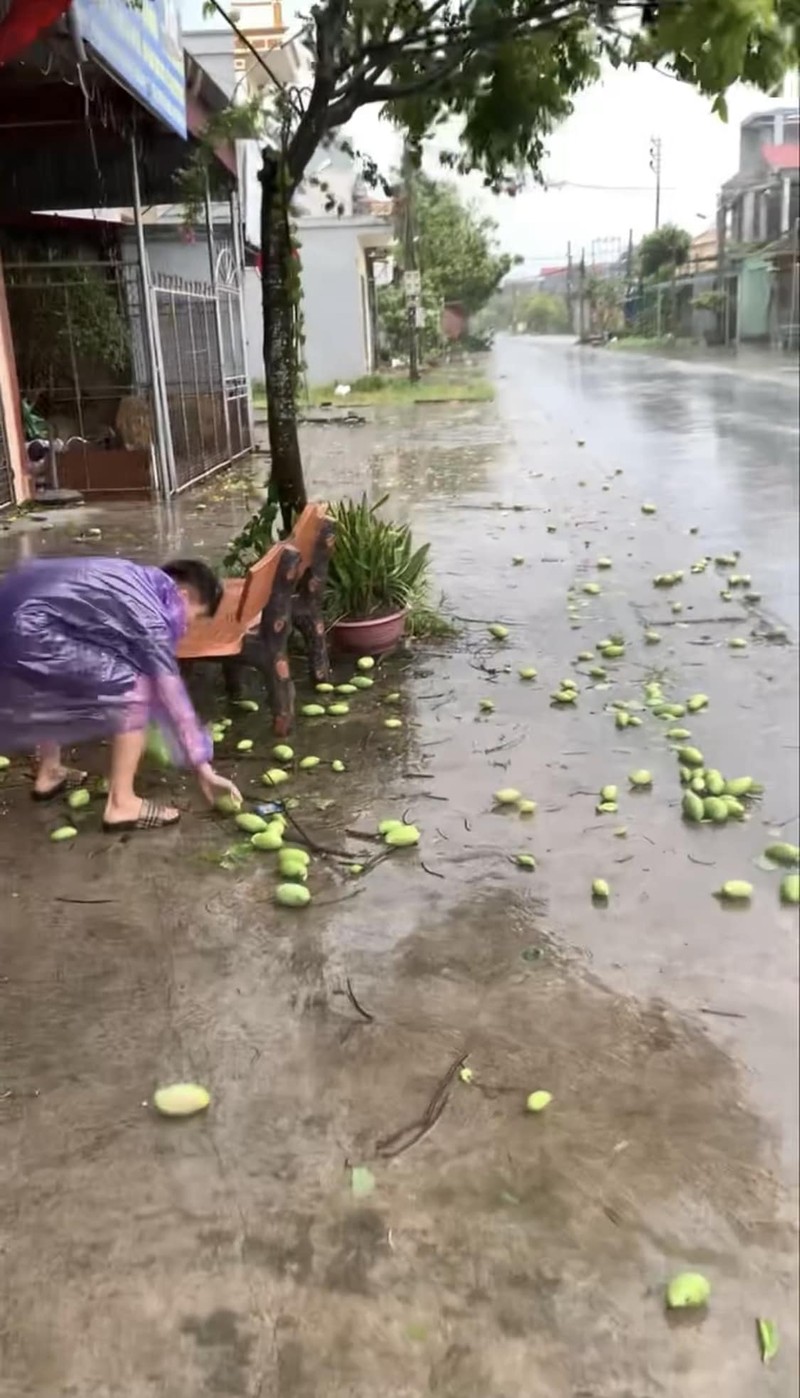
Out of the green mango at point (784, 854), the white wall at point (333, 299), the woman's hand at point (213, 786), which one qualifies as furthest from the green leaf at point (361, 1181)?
the white wall at point (333, 299)

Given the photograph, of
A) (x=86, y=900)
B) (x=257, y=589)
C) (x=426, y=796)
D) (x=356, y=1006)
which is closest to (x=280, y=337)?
(x=257, y=589)

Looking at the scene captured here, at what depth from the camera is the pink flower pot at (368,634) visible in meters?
6.12

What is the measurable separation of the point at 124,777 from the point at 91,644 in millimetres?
629

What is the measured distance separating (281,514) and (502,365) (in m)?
40.1

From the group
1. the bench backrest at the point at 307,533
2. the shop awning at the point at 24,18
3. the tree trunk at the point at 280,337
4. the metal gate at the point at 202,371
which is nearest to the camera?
the shop awning at the point at 24,18

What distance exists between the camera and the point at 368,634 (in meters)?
6.16

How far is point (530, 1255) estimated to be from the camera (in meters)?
2.34

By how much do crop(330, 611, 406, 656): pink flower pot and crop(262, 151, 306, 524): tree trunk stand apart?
77 centimetres

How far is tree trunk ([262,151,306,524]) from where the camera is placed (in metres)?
5.87

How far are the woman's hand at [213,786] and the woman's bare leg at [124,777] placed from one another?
0.20m

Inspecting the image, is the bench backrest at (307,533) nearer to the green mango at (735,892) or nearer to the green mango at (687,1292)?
the green mango at (735,892)

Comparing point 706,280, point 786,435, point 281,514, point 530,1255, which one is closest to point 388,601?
point 281,514

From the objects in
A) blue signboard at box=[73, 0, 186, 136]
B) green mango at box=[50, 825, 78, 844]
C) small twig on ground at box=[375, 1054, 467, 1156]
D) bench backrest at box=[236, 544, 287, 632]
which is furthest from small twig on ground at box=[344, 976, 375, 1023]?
blue signboard at box=[73, 0, 186, 136]

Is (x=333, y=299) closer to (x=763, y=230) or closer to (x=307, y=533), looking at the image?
(x=763, y=230)
